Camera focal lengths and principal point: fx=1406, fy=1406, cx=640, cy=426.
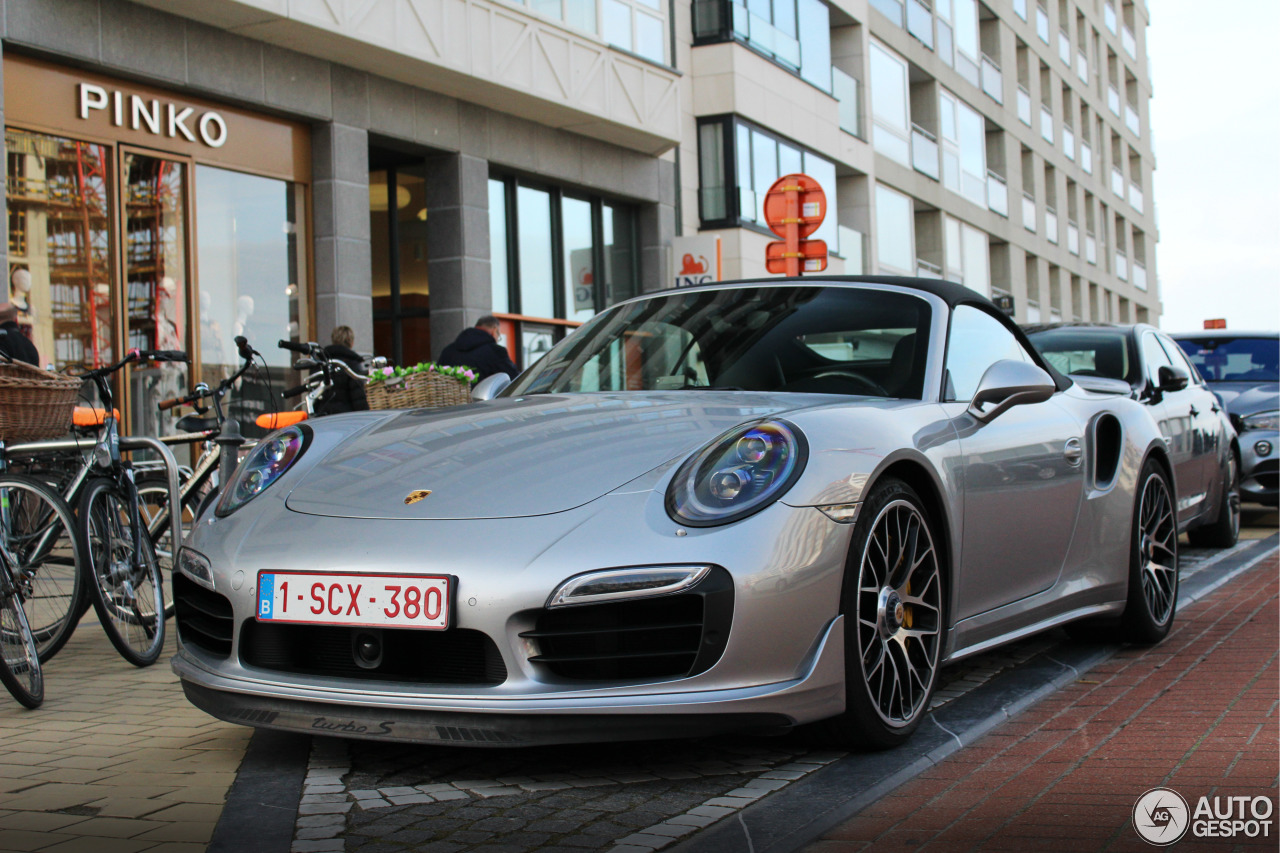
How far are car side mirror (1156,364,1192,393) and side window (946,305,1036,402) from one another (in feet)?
11.2

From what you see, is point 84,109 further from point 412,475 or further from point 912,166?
point 912,166

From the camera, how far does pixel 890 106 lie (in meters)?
28.7

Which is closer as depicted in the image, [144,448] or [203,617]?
[203,617]

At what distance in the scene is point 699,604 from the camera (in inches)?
124

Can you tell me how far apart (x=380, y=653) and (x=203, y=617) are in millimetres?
634

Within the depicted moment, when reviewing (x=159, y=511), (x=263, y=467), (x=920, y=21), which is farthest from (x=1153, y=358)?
(x=920, y=21)

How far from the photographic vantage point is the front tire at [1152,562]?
5.27m

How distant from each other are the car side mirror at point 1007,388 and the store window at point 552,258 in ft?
41.8

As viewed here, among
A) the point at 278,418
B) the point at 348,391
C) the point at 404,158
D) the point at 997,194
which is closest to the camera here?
the point at 278,418

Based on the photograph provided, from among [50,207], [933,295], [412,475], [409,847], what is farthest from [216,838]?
[50,207]

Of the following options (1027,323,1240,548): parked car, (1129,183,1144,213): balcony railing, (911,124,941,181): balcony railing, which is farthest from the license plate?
(1129,183,1144,213): balcony railing

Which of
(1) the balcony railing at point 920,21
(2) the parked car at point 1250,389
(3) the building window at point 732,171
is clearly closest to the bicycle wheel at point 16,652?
(2) the parked car at point 1250,389

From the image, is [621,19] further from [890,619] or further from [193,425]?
[890,619]

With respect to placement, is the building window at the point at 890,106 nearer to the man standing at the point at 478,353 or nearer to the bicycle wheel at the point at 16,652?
the man standing at the point at 478,353
